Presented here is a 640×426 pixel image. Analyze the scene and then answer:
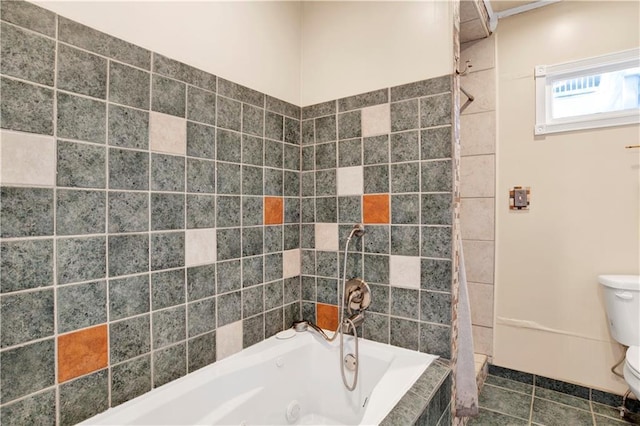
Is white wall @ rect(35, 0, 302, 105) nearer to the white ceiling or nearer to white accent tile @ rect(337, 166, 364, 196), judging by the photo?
white accent tile @ rect(337, 166, 364, 196)

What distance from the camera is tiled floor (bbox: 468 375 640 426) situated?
1.70 meters

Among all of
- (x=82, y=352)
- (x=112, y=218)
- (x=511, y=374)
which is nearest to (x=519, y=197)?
(x=511, y=374)

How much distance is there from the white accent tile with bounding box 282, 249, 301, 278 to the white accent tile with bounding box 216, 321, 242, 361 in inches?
14.2

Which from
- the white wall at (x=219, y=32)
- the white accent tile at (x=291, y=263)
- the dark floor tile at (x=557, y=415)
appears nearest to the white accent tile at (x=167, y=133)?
the white wall at (x=219, y=32)

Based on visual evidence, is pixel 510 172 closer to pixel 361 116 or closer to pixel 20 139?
pixel 361 116

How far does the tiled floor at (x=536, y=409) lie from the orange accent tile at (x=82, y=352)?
1829mm

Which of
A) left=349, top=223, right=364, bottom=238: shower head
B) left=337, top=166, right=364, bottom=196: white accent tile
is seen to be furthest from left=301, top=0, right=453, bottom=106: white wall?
left=349, top=223, right=364, bottom=238: shower head

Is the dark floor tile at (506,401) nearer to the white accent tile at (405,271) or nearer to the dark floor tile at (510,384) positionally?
the dark floor tile at (510,384)

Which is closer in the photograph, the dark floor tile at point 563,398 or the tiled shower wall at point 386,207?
the tiled shower wall at point 386,207

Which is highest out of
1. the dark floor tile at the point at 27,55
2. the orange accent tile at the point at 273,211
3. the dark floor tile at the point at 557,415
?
the dark floor tile at the point at 27,55

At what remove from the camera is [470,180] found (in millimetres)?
2281

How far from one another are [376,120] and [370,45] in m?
0.39

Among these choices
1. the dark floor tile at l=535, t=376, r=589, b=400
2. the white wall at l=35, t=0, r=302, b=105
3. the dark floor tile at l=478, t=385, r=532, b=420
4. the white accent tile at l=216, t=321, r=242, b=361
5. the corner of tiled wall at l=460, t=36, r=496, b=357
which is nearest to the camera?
the white wall at l=35, t=0, r=302, b=105

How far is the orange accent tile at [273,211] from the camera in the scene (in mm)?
1536
